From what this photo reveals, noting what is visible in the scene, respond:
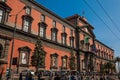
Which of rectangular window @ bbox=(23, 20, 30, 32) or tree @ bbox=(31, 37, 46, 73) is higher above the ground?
rectangular window @ bbox=(23, 20, 30, 32)

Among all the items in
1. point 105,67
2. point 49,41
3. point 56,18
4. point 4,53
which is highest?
point 56,18

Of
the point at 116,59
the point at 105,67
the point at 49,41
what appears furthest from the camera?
the point at 116,59

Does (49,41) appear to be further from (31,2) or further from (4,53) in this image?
(4,53)

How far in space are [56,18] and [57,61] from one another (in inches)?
409

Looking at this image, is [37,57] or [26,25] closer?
[37,57]

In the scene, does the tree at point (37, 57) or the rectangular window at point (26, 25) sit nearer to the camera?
the tree at point (37, 57)

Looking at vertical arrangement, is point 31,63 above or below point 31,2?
below

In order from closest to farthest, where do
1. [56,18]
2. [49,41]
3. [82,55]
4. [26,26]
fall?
[26,26]
[49,41]
[56,18]
[82,55]

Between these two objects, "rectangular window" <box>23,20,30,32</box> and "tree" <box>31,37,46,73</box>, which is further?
"rectangular window" <box>23,20,30,32</box>

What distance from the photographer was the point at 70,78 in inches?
872

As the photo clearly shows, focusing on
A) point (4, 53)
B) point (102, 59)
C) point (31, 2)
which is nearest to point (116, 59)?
point (102, 59)

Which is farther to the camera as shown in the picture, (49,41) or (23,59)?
(49,41)

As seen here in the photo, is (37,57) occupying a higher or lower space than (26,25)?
lower

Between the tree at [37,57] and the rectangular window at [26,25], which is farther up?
the rectangular window at [26,25]
